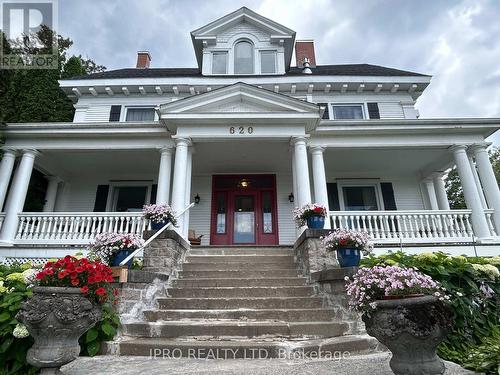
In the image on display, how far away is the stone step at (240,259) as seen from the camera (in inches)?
223

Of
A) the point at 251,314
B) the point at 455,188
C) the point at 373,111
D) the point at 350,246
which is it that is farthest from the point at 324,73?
the point at 455,188

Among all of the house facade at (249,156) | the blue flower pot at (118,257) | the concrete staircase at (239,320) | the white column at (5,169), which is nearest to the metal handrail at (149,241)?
the blue flower pot at (118,257)

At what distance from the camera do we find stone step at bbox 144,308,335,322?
3770 millimetres

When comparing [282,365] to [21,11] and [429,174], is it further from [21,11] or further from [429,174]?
[21,11]

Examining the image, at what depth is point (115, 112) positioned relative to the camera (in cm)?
1020

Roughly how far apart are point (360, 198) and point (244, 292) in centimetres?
678

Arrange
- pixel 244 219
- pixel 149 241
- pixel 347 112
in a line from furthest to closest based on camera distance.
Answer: pixel 347 112, pixel 244 219, pixel 149 241

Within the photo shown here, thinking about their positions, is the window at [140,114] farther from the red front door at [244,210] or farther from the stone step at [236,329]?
the stone step at [236,329]

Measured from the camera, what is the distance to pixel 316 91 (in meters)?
10.4

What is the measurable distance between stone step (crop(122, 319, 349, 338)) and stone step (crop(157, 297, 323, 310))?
1.72 feet

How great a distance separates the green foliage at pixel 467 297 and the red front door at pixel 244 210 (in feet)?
17.3

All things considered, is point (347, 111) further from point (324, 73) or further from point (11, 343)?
point (11, 343)

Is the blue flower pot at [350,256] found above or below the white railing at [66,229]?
below

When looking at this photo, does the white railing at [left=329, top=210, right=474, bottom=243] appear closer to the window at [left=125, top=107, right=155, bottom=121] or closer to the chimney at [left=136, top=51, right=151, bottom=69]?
the window at [left=125, top=107, right=155, bottom=121]
